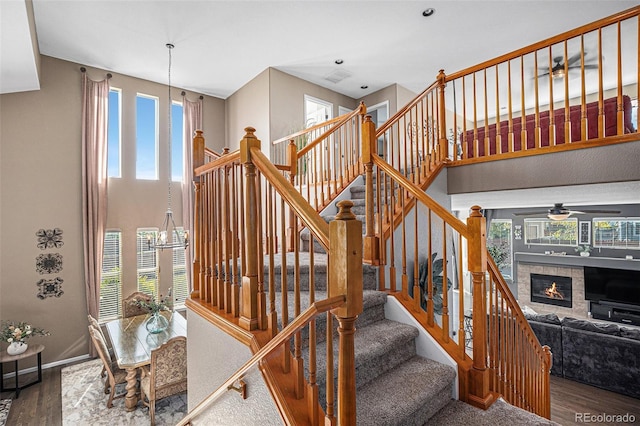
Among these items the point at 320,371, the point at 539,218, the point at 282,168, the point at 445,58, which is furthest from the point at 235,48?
the point at 539,218

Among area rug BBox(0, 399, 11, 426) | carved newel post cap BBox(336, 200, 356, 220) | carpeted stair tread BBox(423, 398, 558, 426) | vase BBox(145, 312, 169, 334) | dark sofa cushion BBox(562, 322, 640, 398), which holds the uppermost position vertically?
carved newel post cap BBox(336, 200, 356, 220)

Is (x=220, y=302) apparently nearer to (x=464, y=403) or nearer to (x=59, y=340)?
(x=464, y=403)

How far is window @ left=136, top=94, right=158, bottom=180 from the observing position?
239 inches

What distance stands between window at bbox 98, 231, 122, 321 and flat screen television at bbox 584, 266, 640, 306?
10339 millimetres

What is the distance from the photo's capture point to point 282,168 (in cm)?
358

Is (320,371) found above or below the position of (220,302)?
below

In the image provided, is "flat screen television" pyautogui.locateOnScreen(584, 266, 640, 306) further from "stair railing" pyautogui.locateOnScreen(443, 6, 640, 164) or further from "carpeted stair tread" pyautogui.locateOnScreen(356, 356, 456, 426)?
"carpeted stair tread" pyautogui.locateOnScreen(356, 356, 456, 426)

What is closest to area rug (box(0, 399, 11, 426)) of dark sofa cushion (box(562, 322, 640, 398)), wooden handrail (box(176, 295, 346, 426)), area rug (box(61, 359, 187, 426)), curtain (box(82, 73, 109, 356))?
area rug (box(61, 359, 187, 426))

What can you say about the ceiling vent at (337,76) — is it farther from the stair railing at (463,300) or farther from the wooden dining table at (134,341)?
the wooden dining table at (134,341)

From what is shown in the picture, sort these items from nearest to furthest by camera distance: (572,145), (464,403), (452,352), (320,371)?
(320,371) → (464,403) → (452,352) → (572,145)

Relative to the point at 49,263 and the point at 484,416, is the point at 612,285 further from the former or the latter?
the point at 49,263

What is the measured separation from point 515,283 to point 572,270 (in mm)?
1385

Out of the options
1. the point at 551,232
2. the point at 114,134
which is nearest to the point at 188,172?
the point at 114,134

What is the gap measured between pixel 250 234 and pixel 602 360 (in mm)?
5299
